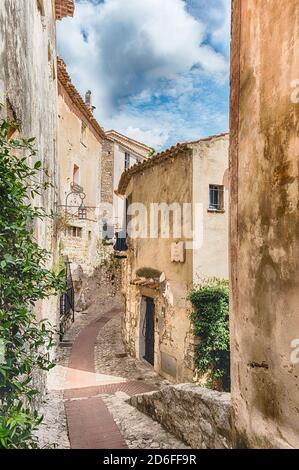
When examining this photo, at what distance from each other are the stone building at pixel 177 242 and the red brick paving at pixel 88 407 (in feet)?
5.32

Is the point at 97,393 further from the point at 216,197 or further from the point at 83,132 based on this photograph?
the point at 83,132

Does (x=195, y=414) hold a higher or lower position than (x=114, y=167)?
lower

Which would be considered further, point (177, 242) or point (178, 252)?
point (177, 242)

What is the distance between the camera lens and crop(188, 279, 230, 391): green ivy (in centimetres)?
885

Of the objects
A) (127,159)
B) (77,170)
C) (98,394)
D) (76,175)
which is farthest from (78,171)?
(98,394)

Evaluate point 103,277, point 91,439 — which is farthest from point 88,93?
point 91,439

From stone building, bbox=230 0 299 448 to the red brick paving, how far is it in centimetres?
266

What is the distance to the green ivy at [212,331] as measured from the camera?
8852mm

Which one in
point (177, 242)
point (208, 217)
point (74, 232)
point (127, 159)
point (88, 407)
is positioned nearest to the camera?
point (88, 407)

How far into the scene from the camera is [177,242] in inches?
391

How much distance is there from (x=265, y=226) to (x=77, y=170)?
18.4m

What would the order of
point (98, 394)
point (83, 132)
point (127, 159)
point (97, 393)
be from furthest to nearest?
point (127, 159) → point (83, 132) → point (97, 393) → point (98, 394)

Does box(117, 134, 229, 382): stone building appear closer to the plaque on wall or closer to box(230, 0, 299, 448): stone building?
the plaque on wall

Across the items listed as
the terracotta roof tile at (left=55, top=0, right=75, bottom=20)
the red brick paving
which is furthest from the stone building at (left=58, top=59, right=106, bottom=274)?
the red brick paving
